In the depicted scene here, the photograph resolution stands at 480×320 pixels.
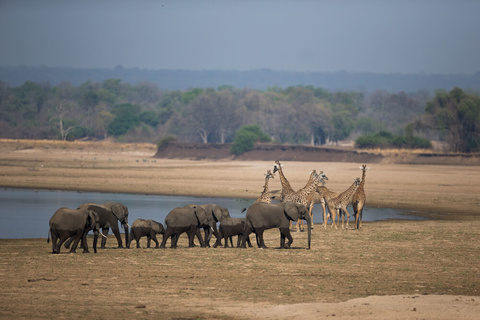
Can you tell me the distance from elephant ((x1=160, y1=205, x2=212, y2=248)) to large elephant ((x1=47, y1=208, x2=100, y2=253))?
1805 millimetres

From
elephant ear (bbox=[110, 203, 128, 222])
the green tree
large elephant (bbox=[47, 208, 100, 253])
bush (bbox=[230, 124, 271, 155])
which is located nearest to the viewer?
large elephant (bbox=[47, 208, 100, 253])

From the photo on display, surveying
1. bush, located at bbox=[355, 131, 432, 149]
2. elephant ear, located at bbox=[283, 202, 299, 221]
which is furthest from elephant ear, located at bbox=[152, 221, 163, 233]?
bush, located at bbox=[355, 131, 432, 149]

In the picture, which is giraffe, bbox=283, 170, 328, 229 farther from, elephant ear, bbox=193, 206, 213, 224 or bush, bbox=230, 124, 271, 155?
bush, bbox=230, 124, 271, 155

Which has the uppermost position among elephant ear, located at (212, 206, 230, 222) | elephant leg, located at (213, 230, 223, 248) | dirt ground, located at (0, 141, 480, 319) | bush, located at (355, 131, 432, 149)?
bush, located at (355, 131, 432, 149)

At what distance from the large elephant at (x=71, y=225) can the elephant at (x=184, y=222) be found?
5.92 feet

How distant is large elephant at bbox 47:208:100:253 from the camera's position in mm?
16141

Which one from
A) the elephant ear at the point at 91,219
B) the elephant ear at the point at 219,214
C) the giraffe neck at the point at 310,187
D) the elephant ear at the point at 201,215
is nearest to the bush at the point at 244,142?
the giraffe neck at the point at 310,187

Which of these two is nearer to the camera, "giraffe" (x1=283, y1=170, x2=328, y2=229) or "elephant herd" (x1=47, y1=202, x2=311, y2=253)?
"elephant herd" (x1=47, y1=202, x2=311, y2=253)

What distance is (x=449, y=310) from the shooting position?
413 inches

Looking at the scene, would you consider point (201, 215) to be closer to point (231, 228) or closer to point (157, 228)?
point (231, 228)

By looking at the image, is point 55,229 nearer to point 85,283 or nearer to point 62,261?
point 62,261

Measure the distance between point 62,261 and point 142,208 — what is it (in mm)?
15638

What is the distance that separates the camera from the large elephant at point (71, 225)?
16141 millimetres

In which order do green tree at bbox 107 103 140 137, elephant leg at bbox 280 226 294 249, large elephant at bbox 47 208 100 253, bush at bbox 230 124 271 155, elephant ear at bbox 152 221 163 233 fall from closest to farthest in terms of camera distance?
large elephant at bbox 47 208 100 253 < elephant leg at bbox 280 226 294 249 < elephant ear at bbox 152 221 163 233 < bush at bbox 230 124 271 155 < green tree at bbox 107 103 140 137
